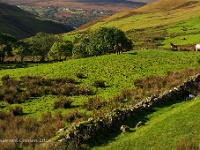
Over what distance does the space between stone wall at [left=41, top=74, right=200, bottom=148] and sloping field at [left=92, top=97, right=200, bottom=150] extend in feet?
3.25

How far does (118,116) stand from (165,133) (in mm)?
3796

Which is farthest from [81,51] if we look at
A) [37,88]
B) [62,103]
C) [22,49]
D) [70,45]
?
[62,103]

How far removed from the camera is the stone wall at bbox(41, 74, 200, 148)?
1982 cm

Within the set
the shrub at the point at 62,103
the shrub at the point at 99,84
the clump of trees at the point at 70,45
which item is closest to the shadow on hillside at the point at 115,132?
the shrub at the point at 62,103

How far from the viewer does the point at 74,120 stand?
80.7ft

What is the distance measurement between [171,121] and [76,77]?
19619mm

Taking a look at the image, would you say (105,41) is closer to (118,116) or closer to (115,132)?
(118,116)

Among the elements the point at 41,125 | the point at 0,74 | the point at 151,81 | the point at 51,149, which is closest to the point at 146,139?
the point at 51,149

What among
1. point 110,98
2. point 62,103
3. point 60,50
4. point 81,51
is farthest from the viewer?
point 60,50

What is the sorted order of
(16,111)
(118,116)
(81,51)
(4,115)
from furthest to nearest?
(81,51)
(16,111)
(4,115)
(118,116)

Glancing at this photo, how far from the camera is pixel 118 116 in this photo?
23.2 metres

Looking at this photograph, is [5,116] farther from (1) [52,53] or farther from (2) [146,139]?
(1) [52,53]

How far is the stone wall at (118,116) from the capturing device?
65.0 ft

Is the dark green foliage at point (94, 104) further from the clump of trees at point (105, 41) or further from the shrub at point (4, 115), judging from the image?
the clump of trees at point (105, 41)
